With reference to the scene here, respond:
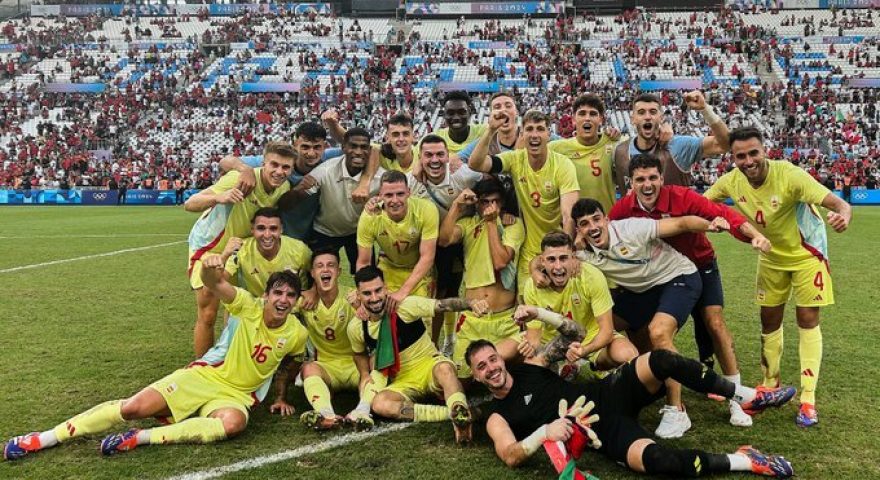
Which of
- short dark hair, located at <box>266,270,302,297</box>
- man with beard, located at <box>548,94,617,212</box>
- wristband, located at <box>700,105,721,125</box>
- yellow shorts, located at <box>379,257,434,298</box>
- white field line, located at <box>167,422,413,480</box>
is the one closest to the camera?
white field line, located at <box>167,422,413,480</box>

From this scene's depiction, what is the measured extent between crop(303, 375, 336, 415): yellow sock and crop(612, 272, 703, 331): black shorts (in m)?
2.35

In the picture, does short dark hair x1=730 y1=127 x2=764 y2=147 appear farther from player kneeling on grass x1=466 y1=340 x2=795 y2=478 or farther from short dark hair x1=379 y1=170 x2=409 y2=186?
short dark hair x1=379 y1=170 x2=409 y2=186

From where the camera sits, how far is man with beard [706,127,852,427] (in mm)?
5055

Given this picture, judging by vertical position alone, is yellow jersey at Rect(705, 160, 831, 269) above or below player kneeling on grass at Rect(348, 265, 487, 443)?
above

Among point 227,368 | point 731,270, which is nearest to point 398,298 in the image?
point 227,368

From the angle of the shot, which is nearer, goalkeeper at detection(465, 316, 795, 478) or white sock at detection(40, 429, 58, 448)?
goalkeeper at detection(465, 316, 795, 478)

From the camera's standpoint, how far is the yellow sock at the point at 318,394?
4.84 meters

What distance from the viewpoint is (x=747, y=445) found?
14.3 ft

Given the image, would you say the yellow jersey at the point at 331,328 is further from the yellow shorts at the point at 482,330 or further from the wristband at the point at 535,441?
the wristband at the point at 535,441

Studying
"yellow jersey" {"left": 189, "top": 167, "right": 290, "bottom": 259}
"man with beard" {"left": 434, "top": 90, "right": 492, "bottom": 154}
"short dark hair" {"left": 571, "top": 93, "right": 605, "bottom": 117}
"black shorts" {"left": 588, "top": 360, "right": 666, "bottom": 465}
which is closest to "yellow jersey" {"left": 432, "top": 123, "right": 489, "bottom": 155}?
"man with beard" {"left": 434, "top": 90, "right": 492, "bottom": 154}

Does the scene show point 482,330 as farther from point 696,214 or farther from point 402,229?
point 696,214

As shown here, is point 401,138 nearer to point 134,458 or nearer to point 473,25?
point 134,458

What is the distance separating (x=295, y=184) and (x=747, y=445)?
4.24 metres

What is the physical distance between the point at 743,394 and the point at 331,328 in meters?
3.08
